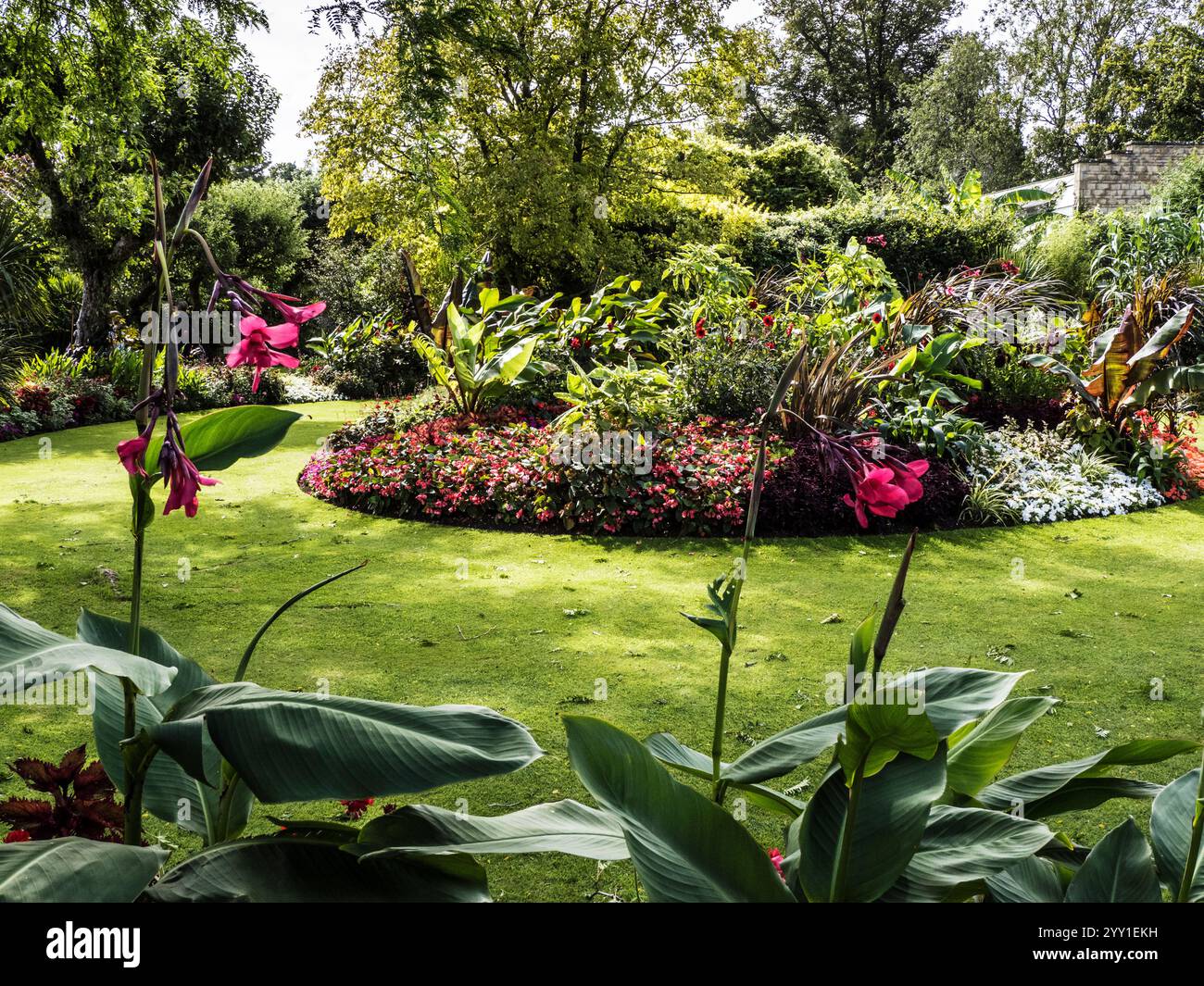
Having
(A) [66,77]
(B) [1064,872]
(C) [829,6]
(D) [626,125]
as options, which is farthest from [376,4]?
(C) [829,6]

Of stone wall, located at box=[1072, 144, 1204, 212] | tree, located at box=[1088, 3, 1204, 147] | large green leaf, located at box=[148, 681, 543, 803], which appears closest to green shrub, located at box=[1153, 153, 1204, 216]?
stone wall, located at box=[1072, 144, 1204, 212]

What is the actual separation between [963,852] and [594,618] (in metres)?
3.63

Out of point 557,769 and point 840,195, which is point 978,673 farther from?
point 840,195

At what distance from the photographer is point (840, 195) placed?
72.3 ft

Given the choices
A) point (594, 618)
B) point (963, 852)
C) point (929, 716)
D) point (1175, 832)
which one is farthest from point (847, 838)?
point (594, 618)

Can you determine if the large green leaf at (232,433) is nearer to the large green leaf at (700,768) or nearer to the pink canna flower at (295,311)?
the pink canna flower at (295,311)

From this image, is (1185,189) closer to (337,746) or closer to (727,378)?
(727,378)

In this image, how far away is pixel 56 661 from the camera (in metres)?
1.44

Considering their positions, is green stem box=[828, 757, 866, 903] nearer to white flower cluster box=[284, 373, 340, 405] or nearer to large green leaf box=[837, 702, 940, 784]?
large green leaf box=[837, 702, 940, 784]

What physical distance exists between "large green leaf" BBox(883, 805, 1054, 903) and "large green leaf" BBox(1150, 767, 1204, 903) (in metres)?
0.19

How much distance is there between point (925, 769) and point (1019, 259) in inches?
637

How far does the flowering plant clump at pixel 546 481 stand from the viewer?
7.13m

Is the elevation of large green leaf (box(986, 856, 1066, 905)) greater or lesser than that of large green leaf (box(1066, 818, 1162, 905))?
lesser

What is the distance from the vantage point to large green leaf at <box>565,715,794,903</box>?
1.45 meters
